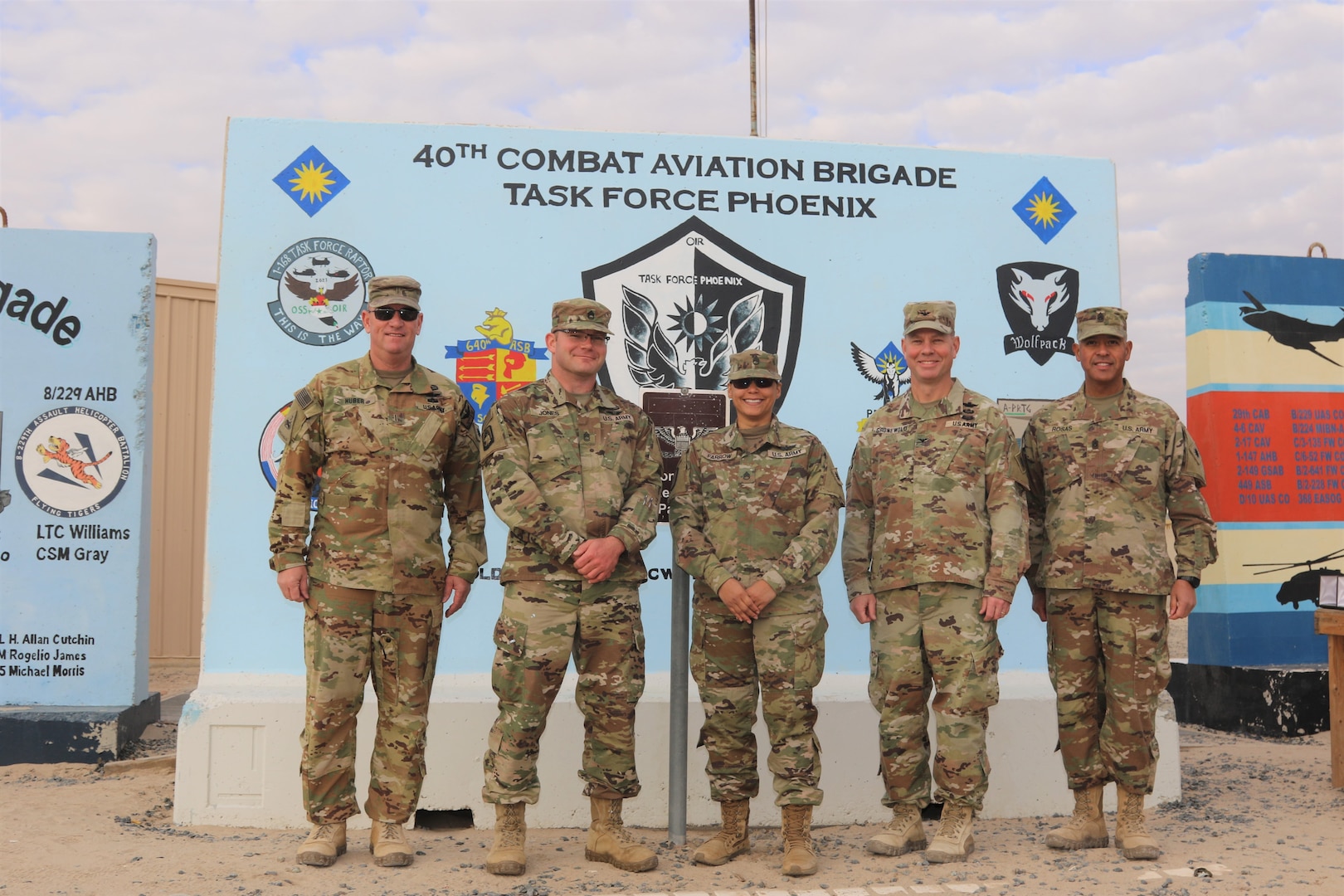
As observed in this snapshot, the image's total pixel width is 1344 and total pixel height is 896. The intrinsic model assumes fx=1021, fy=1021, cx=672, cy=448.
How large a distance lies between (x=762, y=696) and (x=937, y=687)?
64 cm

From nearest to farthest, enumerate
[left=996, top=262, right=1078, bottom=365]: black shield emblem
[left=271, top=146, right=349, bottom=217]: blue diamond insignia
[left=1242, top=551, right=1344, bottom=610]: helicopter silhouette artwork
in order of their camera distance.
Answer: [left=271, top=146, right=349, bottom=217]: blue diamond insignia
[left=996, top=262, right=1078, bottom=365]: black shield emblem
[left=1242, top=551, right=1344, bottom=610]: helicopter silhouette artwork

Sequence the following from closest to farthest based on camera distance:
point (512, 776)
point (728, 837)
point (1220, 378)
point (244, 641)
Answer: point (512, 776) < point (728, 837) < point (244, 641) < point (1220, 378)

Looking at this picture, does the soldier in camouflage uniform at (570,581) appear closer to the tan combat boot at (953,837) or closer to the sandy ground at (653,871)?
the sandy ground at (653,871)

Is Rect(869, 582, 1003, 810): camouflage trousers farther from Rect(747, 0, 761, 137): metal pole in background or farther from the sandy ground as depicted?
Rect(747, 0, 761, 137): metal pole in background

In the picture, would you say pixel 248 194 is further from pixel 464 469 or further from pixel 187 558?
pixel 187 558

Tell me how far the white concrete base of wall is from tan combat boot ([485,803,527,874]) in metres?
0.73

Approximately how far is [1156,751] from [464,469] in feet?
Answer: 9.19

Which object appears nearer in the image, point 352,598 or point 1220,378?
point 352,598

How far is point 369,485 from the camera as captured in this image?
375cm

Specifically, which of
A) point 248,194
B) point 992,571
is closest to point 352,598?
point 248,194

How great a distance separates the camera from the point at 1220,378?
6.17 metres

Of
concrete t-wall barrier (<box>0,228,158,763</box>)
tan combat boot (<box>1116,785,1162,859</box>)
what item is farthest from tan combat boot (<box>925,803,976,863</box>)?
concrete t-wall barrier (<box>0,228,158,763</box>)

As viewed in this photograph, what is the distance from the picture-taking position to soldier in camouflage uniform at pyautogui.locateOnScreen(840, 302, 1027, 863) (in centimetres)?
371

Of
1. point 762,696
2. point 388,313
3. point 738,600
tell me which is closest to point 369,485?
point 388,313
